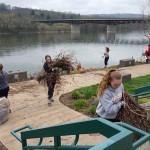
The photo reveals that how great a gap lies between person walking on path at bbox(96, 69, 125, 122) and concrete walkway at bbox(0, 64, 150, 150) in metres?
1.13

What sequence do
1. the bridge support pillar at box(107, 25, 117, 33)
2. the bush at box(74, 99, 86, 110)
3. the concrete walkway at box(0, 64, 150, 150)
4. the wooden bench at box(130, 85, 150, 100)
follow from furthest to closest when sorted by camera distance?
the bridge support pillar at box(107, 25, 117, 33) → the bush at box(74, 99, 86, 110) → the wooden bench at box(130, 85, 150, 100) → the concrete walkway at box(0, 64, 150, 150)

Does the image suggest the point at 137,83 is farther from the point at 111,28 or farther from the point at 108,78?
the point at 111,28

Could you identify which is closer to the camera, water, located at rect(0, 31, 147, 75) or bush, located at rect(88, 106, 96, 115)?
bush, located at rect(88, 106, 96, 115)

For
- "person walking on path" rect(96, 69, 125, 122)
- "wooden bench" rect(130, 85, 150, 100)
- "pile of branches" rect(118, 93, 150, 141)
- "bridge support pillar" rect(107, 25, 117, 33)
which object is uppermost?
"bridge support pillar" rect(107, 25, 117, 33)

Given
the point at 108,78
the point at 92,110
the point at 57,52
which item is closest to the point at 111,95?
the point at 108,78

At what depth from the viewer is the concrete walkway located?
5.53 meters

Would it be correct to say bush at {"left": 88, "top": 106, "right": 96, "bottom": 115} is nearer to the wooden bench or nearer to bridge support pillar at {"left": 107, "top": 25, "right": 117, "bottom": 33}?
the wooden bench

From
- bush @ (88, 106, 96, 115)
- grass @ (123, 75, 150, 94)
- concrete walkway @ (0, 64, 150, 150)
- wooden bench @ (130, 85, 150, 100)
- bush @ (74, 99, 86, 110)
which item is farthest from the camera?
grass @ (123, 75, 150, 94)

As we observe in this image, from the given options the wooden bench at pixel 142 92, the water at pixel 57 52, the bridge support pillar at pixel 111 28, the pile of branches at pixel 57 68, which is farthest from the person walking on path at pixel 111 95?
the bridge support pillar at pixel 111 28

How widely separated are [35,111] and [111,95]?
13.7 feet

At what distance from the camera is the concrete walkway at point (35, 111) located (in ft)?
18.1

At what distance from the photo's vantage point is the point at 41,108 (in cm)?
766

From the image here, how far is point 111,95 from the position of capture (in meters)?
3.57

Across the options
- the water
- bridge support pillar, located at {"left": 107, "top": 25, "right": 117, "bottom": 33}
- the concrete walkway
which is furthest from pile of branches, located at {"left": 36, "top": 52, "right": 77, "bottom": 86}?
bridge support pillar, located at {"left": 107, "top": 25, "right": 117, "bottom": 33}
